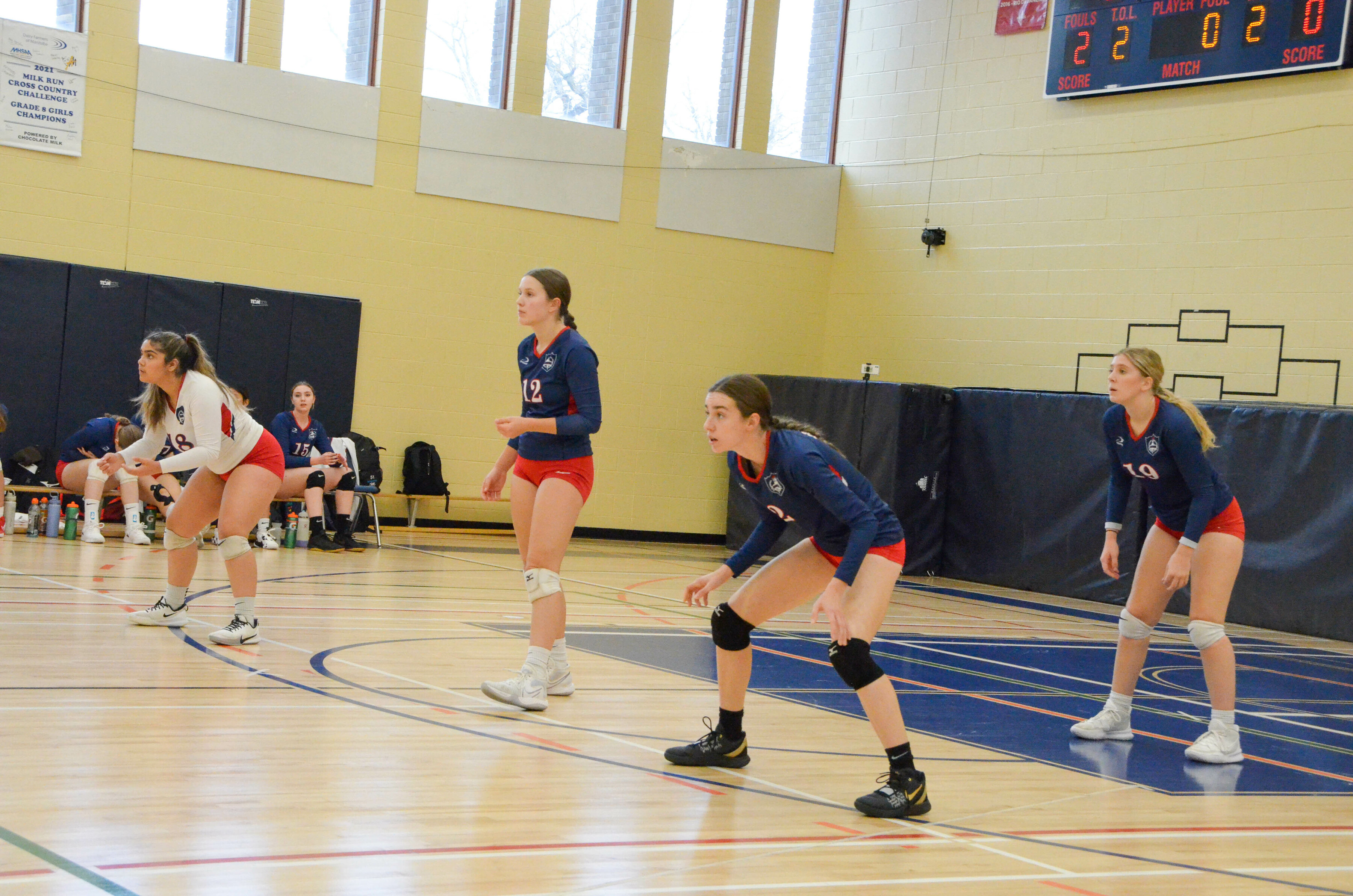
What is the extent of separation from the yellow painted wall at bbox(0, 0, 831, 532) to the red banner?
9.56ft

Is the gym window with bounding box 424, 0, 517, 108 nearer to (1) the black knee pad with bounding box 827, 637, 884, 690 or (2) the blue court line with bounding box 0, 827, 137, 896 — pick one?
(1) the black knee pad with bounding box 827, 637, 884, 690

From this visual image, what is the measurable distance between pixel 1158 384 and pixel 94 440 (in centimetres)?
862

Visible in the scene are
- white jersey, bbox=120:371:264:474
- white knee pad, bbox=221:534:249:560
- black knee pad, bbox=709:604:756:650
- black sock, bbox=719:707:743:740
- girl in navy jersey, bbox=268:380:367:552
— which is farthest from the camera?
girl in navy jersey, bbox=268:380:367:552

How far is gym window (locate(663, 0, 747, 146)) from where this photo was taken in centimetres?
1491

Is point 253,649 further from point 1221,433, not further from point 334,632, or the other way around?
point 1221,433

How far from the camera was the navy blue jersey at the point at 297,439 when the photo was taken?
1116 cm

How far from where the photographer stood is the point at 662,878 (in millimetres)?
3176

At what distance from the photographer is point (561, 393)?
530 centimetres

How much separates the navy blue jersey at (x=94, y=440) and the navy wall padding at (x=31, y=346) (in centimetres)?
74

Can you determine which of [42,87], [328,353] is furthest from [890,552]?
[42,87]

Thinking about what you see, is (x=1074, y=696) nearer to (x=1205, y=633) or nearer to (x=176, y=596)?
(x=1205, y=633)

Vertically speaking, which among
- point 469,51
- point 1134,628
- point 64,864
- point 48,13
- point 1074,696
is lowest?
point 1074,696

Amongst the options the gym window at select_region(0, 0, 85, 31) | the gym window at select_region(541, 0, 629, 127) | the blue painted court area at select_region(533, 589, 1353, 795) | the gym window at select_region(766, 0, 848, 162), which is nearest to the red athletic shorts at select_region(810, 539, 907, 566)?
the blue painted court area at select_region(533, 589, 1353, 795)

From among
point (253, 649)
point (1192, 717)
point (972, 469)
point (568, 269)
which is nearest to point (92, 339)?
point (568, 269)
